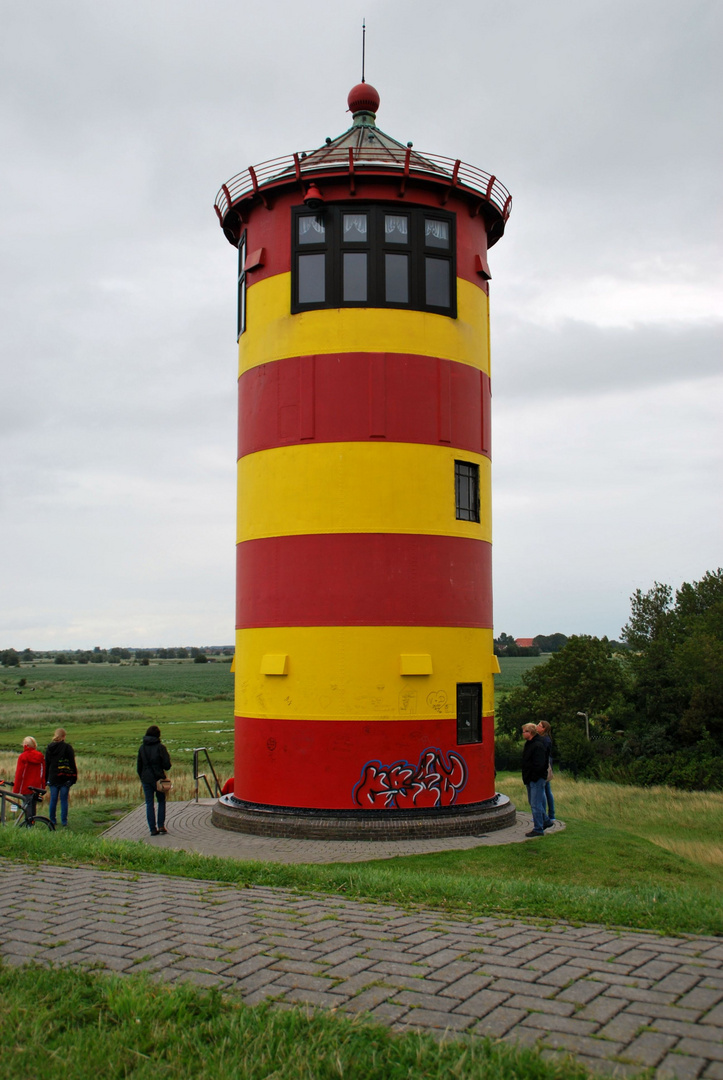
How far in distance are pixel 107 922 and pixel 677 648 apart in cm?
3203

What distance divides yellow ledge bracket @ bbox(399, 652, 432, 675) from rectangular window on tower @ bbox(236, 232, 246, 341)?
789 cm

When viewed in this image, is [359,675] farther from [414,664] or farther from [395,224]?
[395,224]

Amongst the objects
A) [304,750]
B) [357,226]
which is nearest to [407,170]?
[357,226]

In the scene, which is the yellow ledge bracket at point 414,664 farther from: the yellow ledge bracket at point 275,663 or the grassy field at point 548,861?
the grassy field at point 548,861

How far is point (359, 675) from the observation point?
622 inches

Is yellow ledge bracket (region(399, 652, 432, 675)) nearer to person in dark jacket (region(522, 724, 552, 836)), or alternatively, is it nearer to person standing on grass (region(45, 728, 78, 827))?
person in dark jacket (region(522, 724, 552, 836))

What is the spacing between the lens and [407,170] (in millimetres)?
16672

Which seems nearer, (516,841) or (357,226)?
(516,841)

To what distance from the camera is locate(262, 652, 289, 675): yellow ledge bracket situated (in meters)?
16.2

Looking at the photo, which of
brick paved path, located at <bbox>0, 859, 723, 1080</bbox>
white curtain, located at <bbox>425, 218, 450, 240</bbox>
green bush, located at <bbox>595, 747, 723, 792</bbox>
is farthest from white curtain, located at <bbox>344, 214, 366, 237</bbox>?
green bush, located at <bbox>595, 747, 723, 792</bbox>

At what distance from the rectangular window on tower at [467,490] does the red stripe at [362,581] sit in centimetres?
68

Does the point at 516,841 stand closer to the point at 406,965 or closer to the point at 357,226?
the point at 406,965

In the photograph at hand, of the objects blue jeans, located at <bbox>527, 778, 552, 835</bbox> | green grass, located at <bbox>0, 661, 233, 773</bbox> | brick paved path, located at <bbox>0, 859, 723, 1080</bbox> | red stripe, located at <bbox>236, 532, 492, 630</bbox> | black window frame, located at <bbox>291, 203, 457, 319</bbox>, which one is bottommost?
green grass, located at <bbox>0, 661, 233, 773</bbox>

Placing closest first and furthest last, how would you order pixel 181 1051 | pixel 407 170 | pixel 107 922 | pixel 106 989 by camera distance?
pixel 181 1051 < pixel 106 989 < pixel 107 922 < pixel 407 170
